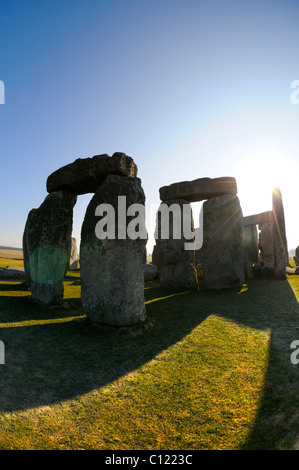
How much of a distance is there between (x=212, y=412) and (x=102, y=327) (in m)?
2.50

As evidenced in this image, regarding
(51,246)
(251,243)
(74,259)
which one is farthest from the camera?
(74,259)

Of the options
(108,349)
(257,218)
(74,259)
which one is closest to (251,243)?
(257,218)

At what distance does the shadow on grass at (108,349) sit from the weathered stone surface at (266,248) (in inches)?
209

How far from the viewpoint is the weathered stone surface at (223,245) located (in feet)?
29.3

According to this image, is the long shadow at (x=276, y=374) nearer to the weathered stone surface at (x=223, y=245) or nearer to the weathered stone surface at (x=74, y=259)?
the weathered stone surface at (x=223, y=245)

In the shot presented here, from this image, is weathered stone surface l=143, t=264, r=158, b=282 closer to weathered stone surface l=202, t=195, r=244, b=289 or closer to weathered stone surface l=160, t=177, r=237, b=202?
weathered stone surface l=202, t=195, r=244, b=289

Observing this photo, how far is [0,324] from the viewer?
173 inches

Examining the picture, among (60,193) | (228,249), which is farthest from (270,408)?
(228,249)

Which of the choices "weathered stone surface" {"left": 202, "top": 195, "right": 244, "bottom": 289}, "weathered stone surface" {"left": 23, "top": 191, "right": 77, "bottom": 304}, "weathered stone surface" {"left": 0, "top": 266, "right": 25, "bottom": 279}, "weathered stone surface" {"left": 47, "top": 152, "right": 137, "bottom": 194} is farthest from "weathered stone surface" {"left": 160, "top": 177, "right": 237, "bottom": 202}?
"weathered stone surface" {"left": 0, "top": 266, "right": 25, "bottom": 279}

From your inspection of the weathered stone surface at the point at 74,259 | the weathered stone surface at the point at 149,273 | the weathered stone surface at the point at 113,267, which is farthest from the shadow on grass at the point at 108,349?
the weathered stone surface at the point at 74,259

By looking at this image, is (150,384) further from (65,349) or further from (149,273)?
(149,273)

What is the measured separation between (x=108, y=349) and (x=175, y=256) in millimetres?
6398

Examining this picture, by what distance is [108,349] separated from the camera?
12.0ft
